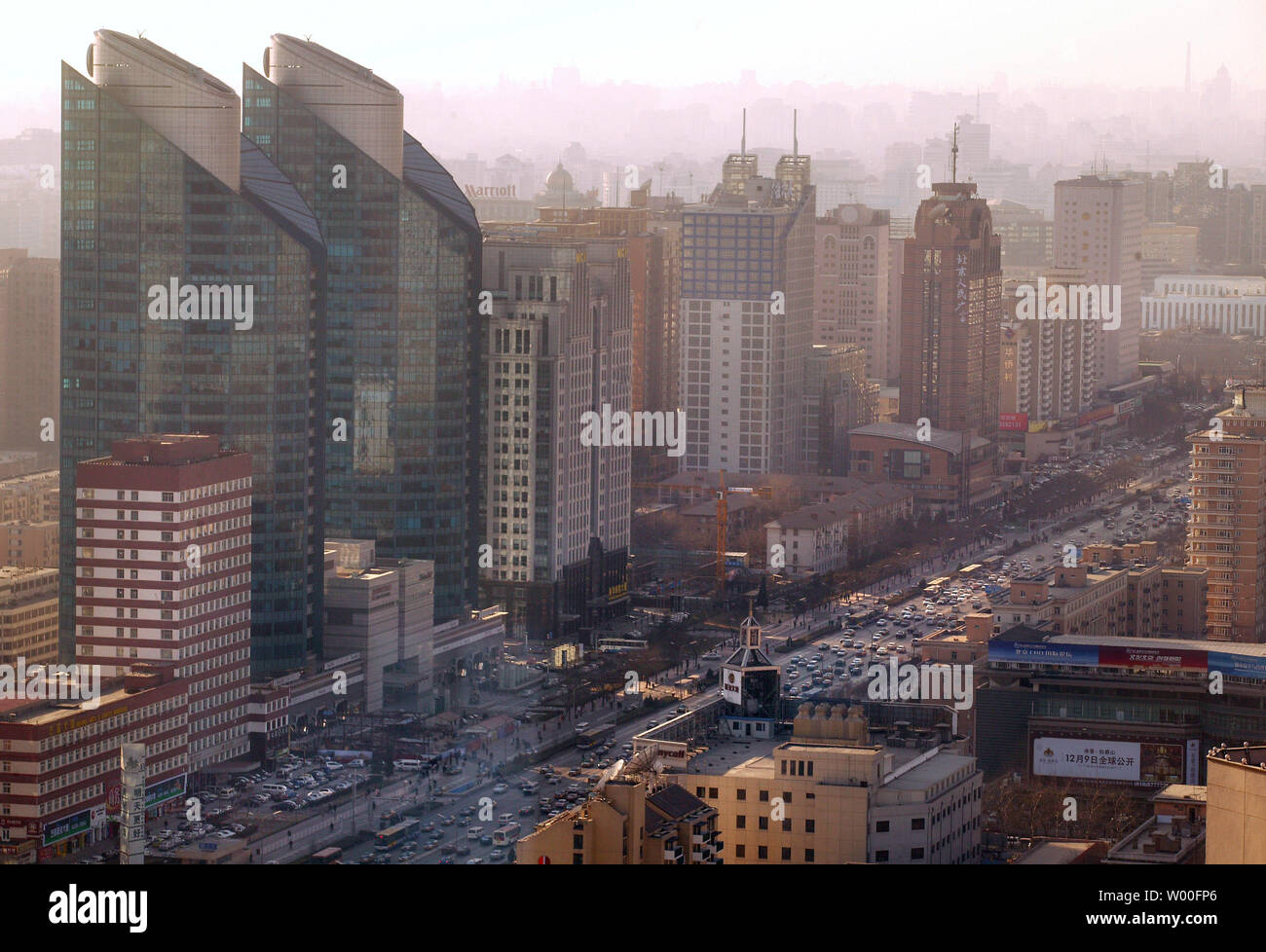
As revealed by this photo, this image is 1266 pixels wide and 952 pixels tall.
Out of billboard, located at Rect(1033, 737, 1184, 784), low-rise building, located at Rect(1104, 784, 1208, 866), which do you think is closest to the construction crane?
billboard, located at Rect(1033, 737, 1184, 784)

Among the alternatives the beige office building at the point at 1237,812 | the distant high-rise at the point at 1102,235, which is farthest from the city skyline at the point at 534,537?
the distant high-rise at the point at 1102,235

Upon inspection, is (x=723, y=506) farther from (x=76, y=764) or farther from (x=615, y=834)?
(x=615, y=834)

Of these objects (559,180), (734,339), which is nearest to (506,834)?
(734,339)

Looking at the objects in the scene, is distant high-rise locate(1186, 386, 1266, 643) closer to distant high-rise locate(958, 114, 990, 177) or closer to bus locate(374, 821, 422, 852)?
bus locate(374, 821, 422, 852)

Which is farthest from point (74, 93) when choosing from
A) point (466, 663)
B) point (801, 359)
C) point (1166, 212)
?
point (1166, 212)

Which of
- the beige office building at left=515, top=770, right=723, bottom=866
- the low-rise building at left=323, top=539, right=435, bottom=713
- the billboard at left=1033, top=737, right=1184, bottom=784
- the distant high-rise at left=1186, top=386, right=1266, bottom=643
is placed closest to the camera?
the beige office building at left=515, top=770, right=723, bottom=866

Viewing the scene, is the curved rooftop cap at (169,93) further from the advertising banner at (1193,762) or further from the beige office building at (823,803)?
the advertising banner at (1193,762)
